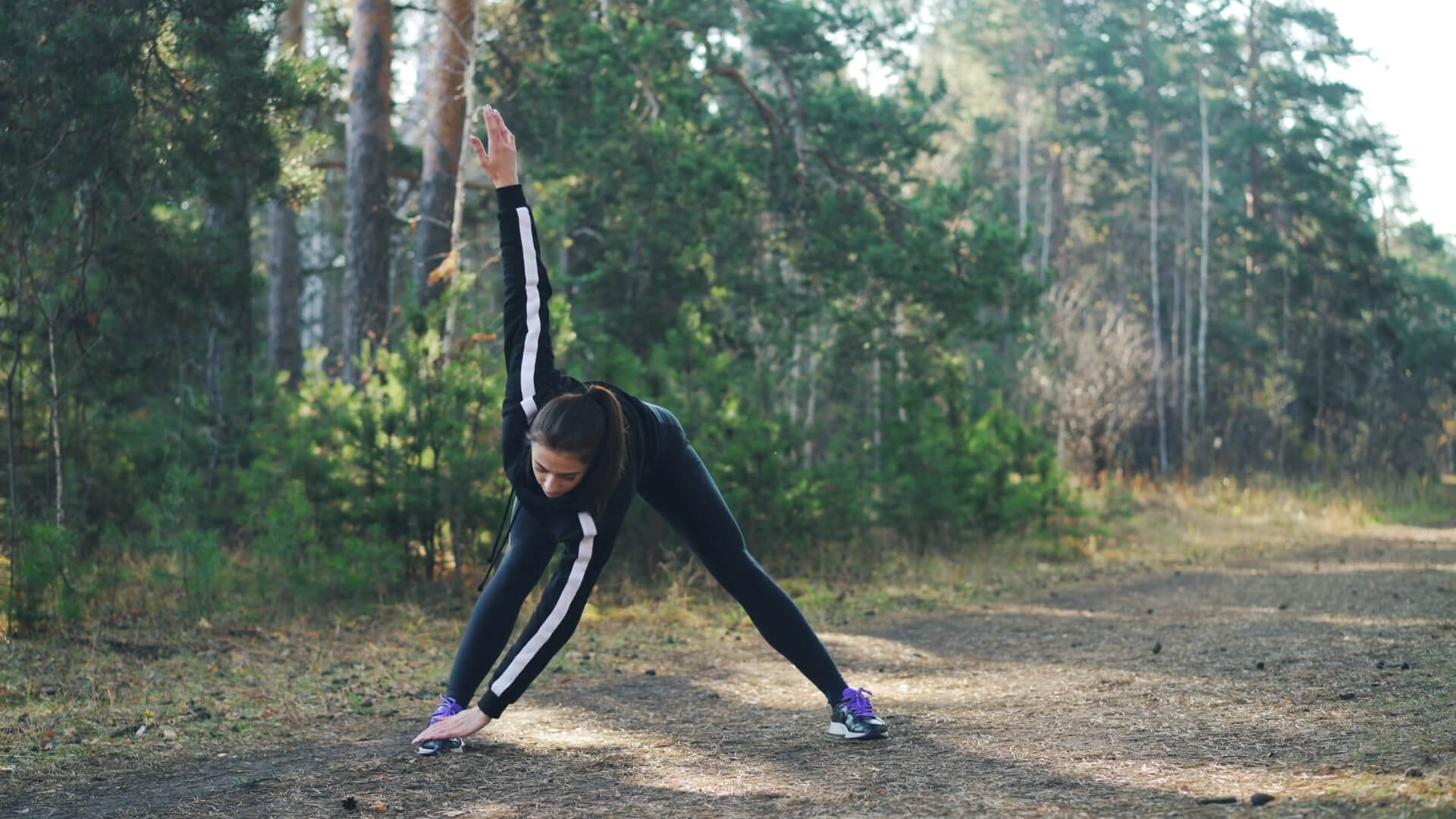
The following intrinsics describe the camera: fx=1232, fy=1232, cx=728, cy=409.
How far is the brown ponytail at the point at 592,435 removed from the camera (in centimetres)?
380

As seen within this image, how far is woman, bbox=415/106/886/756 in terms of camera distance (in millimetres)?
3902

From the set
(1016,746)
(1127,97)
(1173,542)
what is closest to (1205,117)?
(1127,97)

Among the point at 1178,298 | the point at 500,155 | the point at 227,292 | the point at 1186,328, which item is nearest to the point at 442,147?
the point at 227,292

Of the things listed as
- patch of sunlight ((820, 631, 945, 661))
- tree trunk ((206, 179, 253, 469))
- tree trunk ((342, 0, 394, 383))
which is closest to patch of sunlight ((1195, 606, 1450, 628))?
patch of sunlight ((820, 631, 945, 661))

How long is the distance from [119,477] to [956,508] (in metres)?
7.29

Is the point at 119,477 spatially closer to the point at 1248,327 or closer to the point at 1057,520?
the point at 1057,520

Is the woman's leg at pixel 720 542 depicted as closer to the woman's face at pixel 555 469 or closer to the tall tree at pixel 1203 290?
the woman's face at pixel 555 469

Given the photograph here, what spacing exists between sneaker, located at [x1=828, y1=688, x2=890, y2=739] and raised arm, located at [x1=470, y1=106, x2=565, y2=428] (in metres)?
1.56

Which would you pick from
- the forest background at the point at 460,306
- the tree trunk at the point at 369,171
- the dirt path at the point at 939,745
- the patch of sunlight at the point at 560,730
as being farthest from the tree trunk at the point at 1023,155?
the patch of sunlight at the point at 560,730

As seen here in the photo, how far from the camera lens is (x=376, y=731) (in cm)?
514

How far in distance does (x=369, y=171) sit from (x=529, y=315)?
7.92 m

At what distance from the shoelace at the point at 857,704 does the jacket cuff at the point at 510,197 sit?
2131mm

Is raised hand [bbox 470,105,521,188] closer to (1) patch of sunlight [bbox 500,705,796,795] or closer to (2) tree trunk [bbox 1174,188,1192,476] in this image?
(1) patch of sunlight [bbox 500,705,796,795]

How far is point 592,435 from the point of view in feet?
12.5
